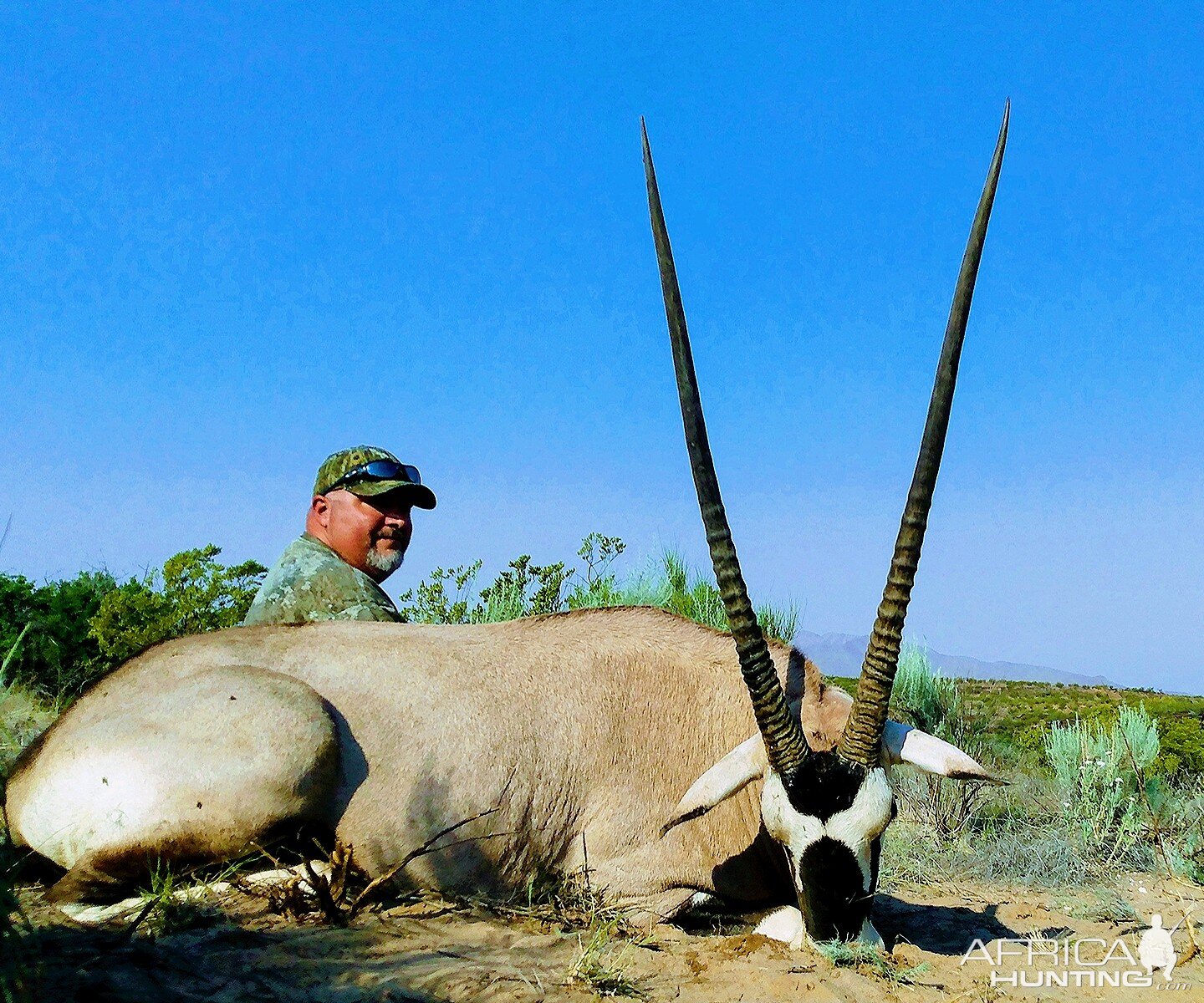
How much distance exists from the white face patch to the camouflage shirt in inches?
126

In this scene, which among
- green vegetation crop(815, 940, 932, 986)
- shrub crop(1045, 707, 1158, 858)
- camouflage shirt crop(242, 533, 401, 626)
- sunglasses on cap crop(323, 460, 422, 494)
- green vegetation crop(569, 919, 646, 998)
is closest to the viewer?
green vegetation crop(569, 919, 646, 998)

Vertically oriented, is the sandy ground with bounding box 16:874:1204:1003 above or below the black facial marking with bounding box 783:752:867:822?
below

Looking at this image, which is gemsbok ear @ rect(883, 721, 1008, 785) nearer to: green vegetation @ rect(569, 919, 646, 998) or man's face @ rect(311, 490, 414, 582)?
green vegetation @ rect(569, 919, 646, 998)

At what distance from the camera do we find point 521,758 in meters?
5.06

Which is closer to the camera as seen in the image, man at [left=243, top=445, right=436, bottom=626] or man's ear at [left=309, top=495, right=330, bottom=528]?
man at [left=243, top=445, right=436, bottom=626]

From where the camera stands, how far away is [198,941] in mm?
3742

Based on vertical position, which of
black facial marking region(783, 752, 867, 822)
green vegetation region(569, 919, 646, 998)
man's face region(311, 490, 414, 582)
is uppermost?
man's face region(311, 490, 414, 582)

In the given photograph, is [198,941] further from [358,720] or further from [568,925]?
[568,925]

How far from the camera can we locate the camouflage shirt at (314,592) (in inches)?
257

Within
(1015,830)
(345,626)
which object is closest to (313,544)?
(345,626)

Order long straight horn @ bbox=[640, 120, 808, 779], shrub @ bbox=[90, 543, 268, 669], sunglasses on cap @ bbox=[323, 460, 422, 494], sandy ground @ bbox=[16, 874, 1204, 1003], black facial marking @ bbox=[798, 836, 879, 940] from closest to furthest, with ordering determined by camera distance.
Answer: sandy ground @ bbox=[16, 874, 1204, 1003] < black facial marking @ bbox=[798, 836, 879, 940] < long straight horn @ bbox=[640, 120, 808, 779] < sunglasses on cap @ bbox=[323, 460, 422, 494] < shrub @ bbox=[90, 543, 268, 669]

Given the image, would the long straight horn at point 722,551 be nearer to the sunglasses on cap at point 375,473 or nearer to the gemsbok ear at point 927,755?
the gemsbok ear at point 927,755

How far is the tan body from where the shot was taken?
4.46 meters

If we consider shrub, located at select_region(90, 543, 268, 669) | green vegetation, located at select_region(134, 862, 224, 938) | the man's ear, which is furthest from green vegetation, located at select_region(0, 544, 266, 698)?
green vegetation, located at select_region(134, 862, 224, 938)
